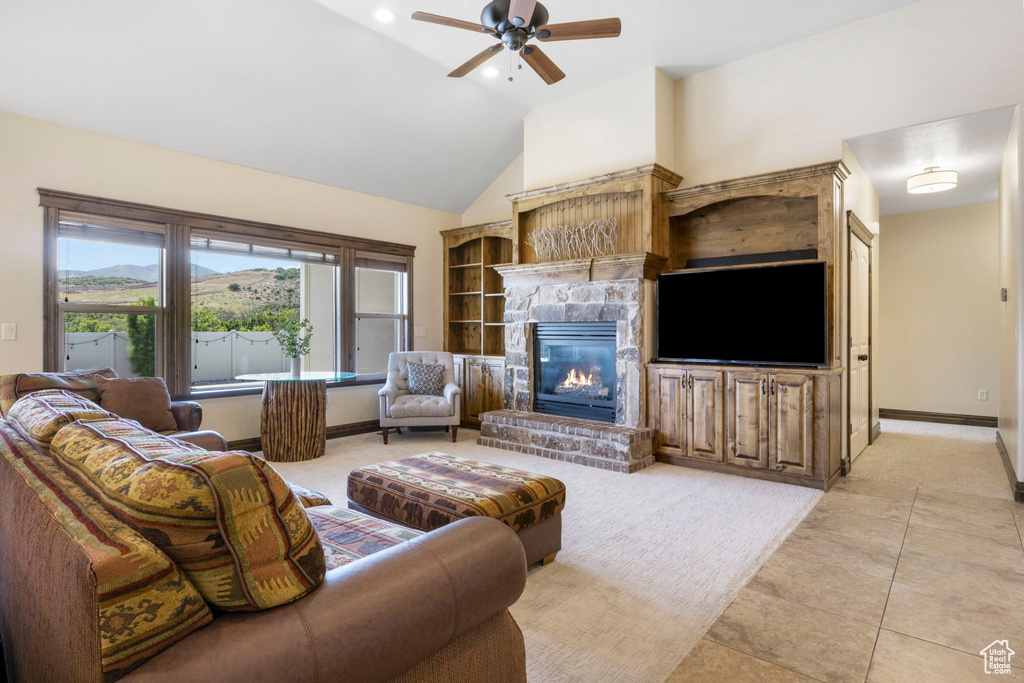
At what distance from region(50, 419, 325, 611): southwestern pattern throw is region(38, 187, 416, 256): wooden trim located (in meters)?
4.09

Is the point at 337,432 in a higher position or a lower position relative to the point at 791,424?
lower

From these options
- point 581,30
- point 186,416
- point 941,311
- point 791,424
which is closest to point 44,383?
point 186,416

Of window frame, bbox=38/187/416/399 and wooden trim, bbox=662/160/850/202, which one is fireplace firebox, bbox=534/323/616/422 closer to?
wooden trim, bbox=662/160/850/202

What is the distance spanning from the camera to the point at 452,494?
2506 mm

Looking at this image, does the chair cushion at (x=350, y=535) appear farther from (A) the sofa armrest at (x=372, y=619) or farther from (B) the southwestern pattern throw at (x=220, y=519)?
(B) the southwestern pattern throw at (x=220, y=519)

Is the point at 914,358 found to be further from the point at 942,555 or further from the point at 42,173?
the point at 42,173

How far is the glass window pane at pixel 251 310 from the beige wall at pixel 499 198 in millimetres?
2107

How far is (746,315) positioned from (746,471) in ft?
4.21

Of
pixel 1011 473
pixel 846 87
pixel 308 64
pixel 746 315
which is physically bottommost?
pixel 1011 473

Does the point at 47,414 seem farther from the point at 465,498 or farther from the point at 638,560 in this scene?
the point at 638,560

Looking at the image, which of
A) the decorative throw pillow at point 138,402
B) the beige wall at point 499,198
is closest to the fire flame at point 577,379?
the beige wall at point 499,198

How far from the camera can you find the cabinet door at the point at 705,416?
4.46 m

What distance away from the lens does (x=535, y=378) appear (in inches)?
227

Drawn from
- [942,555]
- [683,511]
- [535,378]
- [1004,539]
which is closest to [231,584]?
[683,511]
